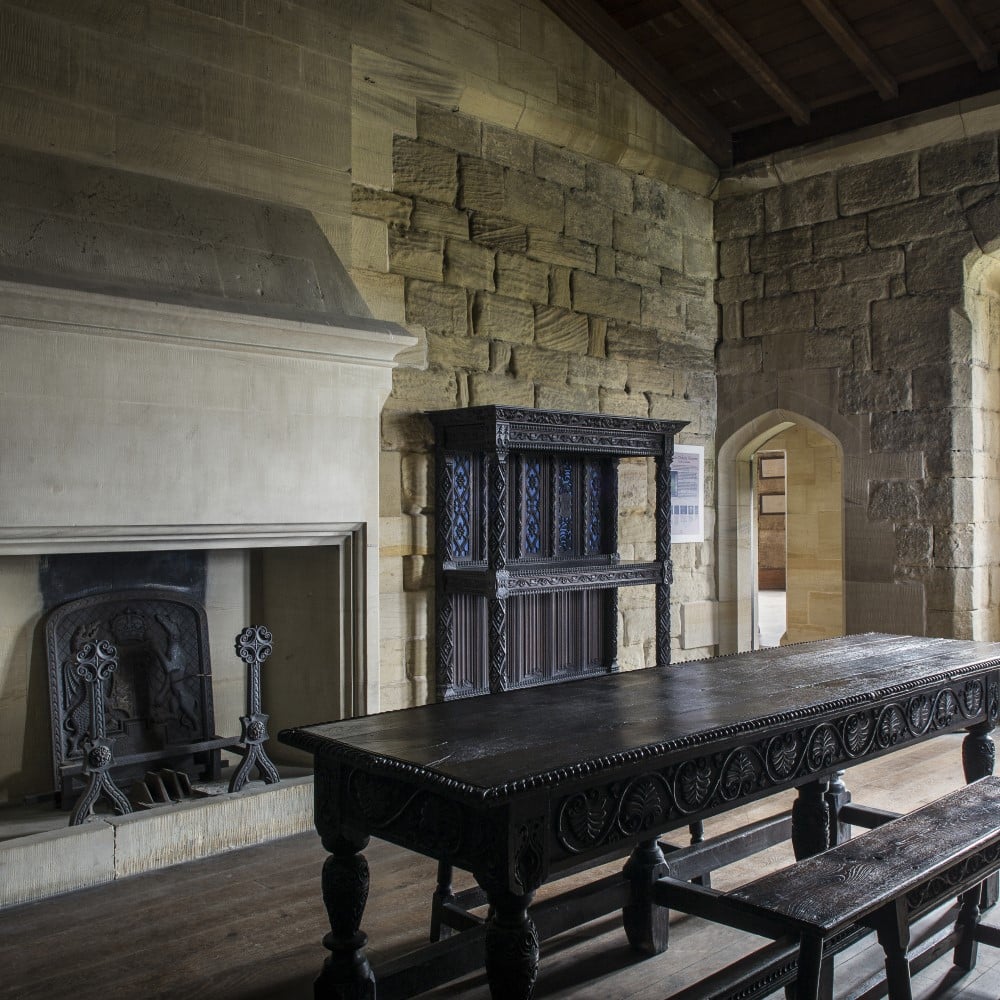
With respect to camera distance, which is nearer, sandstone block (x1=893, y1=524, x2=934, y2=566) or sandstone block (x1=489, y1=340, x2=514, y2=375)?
sandstone block (x1=489, y1=340, x2=514, y2=375)

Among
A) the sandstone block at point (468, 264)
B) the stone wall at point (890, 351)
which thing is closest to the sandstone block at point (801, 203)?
the stone wall at point (890, 351)

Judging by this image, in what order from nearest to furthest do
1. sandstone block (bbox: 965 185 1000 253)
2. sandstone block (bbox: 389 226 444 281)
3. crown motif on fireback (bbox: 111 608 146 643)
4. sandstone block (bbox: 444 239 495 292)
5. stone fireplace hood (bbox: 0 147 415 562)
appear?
stone fireplace hood (bbox: 0 147 415 562) → crown motif on fireback (bbox: 111 608 146 643) → sandstone block (bbox: 389 226 444 281) → sandstone block (bbox: 444 239 495 292) → sandstone block (bbox: 965 185 1000 253)

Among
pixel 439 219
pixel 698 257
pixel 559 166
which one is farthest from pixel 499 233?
pixel 698 257

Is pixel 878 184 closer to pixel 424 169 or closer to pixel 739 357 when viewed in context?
pixel 739 357

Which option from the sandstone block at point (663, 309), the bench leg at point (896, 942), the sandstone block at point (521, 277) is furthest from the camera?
the sandstone block at point (663, 309)

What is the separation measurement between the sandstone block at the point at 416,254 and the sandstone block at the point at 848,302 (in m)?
2.51

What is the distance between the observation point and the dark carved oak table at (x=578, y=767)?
2072mm

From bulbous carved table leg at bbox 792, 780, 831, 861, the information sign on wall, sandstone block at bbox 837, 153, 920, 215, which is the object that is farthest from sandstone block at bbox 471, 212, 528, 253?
bulbous carved table leg at bbox 792, 780, 831, 861

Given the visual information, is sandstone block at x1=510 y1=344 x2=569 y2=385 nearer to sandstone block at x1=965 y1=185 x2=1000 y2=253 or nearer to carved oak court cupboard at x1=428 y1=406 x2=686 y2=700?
carved oak court cupboard at x1=428 y1=406 x2=686 y2=700

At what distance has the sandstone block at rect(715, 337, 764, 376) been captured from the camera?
6504 millimetres

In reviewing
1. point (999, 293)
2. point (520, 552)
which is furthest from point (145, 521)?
point (999, 293)

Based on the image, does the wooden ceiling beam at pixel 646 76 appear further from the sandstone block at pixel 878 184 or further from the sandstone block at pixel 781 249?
the sandstone block at pixel 878 184

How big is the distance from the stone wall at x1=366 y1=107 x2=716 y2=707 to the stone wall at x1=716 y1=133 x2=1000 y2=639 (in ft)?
1.49

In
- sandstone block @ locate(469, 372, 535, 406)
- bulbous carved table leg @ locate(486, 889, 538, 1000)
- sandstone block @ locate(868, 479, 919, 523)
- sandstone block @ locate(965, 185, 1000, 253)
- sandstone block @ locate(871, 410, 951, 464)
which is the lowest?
bulbous carved table leg @ locate(486, 889, 538, 1000)
